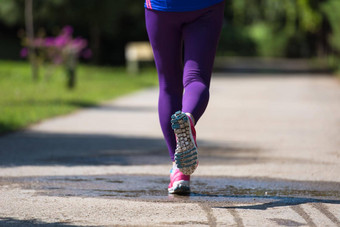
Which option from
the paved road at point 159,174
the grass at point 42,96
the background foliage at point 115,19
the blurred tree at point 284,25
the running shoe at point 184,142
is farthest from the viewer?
the blurred tree at point 284,25

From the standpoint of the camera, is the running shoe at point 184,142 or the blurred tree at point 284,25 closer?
the running shoe at point 184,142

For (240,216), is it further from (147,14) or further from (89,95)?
(89,95)

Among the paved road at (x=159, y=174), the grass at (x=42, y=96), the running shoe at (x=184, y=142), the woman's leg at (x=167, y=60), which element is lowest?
the grass at (x=42, y=96)

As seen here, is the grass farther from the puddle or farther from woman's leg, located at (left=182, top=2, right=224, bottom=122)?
woman's leg, located at (left=182, top=2, right=224, bottom=122)

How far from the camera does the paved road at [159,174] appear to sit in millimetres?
3598

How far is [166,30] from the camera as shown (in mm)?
4246

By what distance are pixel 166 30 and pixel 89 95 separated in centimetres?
1046

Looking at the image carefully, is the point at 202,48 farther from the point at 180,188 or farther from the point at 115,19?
the point at 115,19

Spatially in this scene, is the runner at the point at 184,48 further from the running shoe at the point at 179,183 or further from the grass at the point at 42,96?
the grass at the point at 42,96

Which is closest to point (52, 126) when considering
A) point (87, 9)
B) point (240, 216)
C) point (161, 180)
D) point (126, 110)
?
point (126, 110)

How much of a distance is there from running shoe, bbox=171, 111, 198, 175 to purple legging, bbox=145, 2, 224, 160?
0.21m

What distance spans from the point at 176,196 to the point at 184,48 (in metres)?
0.86

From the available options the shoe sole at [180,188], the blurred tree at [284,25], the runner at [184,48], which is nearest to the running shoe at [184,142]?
the runner at [184,48]

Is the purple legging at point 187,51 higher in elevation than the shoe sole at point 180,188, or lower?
higher
